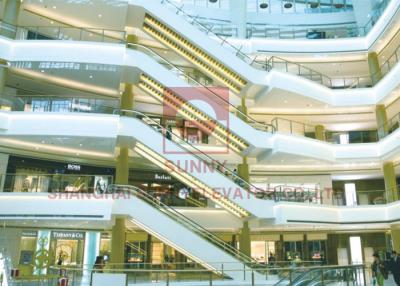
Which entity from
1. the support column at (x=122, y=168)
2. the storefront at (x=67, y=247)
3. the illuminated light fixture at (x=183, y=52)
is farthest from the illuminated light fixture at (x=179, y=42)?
the storefront at (x=67, y=247)

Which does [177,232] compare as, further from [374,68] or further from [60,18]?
[374,68]

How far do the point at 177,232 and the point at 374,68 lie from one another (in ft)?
56.2

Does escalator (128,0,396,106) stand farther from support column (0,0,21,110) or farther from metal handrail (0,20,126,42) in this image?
support column (0,0,21,110)

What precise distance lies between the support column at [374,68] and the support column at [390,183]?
5325mm

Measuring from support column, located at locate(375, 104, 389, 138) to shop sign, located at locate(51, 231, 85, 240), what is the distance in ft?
59.9

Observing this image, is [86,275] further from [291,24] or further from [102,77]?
[291,24]

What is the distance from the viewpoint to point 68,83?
22.0 metres

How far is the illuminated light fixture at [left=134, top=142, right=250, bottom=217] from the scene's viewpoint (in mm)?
18453

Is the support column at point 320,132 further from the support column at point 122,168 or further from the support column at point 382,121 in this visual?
the support column at point 122,168

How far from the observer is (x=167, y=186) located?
25531mm

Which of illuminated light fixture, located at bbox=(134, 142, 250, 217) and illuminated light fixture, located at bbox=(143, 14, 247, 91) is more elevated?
illuminated light fixture, located at bbox=(143, 14, 247, 91)

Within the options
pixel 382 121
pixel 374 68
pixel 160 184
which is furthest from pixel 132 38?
pixel 382 121

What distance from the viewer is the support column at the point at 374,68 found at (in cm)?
2520

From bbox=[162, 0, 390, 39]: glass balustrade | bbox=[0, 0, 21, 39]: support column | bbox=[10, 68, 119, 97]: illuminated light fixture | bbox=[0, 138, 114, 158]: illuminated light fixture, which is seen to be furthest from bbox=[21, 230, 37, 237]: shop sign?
bbox=[162, 0, 390, 39]: glass balustrade
